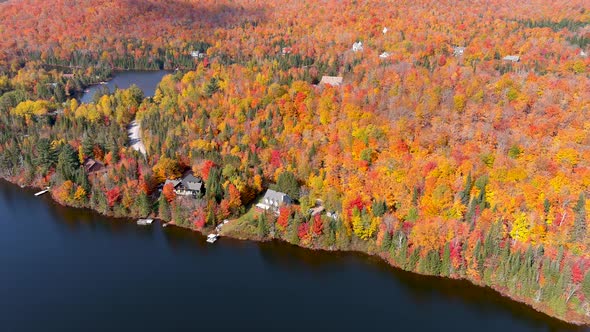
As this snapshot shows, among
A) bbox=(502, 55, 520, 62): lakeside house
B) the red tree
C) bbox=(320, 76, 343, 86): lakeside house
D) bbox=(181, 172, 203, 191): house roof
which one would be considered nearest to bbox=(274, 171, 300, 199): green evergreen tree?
bbox=(181, 172, 203, 191): house roof

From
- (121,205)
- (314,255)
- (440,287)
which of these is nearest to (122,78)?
(121,205)

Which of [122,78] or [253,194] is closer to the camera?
[253,194]

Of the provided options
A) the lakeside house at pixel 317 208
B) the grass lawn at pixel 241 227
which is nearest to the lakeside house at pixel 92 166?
the grass lawn at pixel 241 227

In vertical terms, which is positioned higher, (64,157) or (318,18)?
(318,18)

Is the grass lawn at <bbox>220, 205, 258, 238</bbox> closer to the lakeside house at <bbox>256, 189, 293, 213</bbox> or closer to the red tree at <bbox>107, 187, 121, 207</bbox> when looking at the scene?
the lakeside house at <bbox>256, 189, 293, 213</bbox>

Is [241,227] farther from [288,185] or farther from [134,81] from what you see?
[134,81]

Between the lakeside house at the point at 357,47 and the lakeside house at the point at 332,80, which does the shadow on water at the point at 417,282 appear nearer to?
the lakeside house at the point at 332,80

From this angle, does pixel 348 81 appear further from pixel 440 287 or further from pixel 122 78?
pixel 122 78
